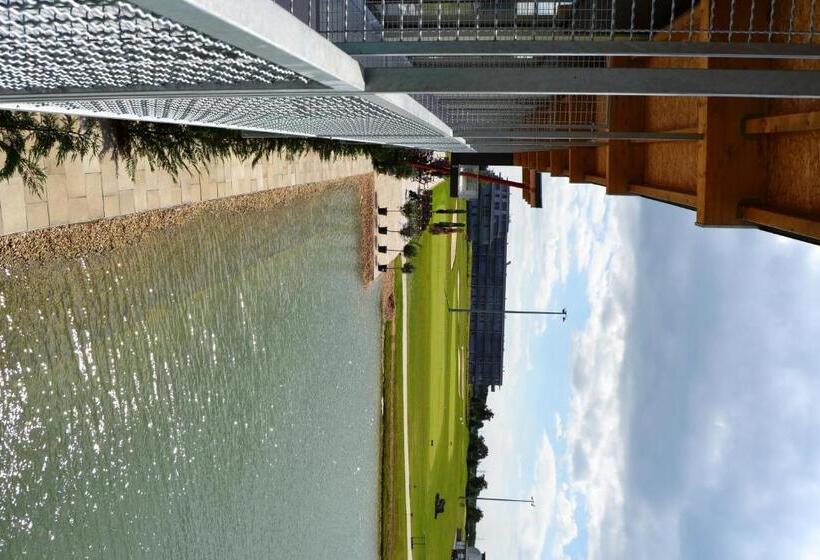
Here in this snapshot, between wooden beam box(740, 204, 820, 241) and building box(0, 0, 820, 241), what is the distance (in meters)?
0.01

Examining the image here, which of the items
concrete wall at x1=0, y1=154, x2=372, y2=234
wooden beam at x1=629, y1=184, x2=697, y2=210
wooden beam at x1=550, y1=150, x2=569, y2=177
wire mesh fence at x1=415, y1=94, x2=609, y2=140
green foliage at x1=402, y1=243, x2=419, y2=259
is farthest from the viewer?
green foliage at x1=402, y1=243, x2=419, y2=259

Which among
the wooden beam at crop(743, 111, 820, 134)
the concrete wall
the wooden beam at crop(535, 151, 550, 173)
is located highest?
the wooden beam at crop(743, 111, 820, 134)

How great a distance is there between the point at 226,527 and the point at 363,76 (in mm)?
11184

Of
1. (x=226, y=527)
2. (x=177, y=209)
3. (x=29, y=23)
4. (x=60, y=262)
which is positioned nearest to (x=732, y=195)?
(x=29, y=23)

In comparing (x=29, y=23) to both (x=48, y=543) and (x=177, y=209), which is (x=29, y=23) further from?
(x=177, y=209)

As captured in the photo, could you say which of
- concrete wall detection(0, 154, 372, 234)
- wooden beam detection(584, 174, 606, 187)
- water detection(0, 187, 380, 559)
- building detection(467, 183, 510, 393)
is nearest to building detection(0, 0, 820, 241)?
concrete wall detection(0, 154, 372, 234)

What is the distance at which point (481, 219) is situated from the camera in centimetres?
7781

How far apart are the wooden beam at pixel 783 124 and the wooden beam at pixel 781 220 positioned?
2.02ft

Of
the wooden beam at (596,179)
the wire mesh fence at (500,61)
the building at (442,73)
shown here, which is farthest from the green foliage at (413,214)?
the building at (442,73)

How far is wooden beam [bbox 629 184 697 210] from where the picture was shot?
7373 millimetres

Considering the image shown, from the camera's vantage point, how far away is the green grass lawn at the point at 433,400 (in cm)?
3142

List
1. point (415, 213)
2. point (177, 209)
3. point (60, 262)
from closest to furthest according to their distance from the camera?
point (60, 262) → point (177, 209) → point (415, 213)

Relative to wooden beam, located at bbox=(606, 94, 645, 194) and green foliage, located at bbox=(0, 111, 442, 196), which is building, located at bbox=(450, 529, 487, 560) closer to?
green foliage, located at bbox=(0, 111, 442, 196)

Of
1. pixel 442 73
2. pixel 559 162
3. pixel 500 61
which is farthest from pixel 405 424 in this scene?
pixel 442 73
